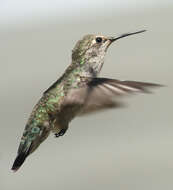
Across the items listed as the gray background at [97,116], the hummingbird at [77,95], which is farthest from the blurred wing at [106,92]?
the gray background at [97,116]

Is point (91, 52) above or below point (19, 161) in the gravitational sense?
above

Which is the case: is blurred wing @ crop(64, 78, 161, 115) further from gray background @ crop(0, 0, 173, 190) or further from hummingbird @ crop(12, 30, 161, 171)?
gray background @ crop(0, 0, 173, 190)

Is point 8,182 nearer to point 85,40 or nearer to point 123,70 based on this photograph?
point 123,70

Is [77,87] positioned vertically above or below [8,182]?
above

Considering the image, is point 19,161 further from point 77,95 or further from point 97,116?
point 97,116

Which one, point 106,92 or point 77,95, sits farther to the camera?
point 77,95

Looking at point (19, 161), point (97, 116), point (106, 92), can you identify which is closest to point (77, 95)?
point (106, 92)

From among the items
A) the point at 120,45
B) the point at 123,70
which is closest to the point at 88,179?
the point at 123,70
